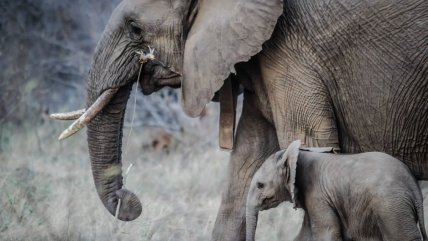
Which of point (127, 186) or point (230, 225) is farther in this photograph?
point (127, 186)

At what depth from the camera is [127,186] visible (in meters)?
8.91

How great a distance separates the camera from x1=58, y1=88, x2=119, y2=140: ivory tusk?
6344mm

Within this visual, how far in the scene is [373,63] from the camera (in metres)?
6.00

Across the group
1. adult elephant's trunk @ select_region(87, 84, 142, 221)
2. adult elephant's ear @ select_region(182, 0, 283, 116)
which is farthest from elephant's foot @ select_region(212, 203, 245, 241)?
adult elephant's ear @ select_region(182, 0, 283, 116)

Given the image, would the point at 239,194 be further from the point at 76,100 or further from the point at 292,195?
the point at 76,100

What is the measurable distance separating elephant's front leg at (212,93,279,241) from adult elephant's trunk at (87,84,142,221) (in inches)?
25.3

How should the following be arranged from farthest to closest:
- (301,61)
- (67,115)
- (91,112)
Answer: (67,115), (91,112), (301,61)

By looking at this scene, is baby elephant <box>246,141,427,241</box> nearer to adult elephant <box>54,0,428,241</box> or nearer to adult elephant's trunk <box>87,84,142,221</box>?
adult elephant <box>54,0,428,241</box>

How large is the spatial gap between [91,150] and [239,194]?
0.98 meters

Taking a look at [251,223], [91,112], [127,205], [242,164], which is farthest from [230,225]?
[91,112]

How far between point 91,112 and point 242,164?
42.1 inches

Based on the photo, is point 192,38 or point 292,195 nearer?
point 292,195

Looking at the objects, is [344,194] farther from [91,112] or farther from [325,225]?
[91,112]

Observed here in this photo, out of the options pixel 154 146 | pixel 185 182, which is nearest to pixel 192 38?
pixel 185 182
